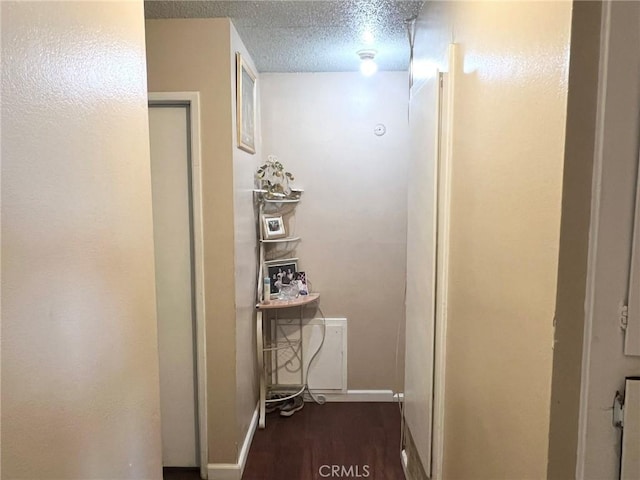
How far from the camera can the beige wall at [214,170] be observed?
2387mm

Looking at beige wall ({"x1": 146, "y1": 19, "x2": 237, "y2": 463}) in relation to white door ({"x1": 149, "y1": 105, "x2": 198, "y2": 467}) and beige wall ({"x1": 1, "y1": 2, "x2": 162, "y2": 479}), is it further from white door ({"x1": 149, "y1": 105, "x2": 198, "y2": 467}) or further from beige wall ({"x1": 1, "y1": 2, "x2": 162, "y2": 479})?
beige wall ({"x1": 1, "y1": 2, "x2": 162, "y2": 479})

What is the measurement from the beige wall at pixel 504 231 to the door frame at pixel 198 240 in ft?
4.50

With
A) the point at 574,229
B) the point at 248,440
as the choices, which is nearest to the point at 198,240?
the point at 248,440

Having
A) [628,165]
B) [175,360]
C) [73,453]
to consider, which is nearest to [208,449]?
[175,360]

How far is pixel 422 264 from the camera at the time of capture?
203 cm

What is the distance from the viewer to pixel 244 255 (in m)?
2.78

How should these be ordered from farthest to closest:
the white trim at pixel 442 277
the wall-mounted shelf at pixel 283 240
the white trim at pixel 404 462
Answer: the wall-mounted shelf at pixel 283 240 < the white trim at pixel 404 462 < the white trim at pixel 442 277

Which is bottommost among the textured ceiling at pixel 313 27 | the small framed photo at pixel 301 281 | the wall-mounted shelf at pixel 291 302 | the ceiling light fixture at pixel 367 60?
the wall-mounted shelf at pixel 291 302

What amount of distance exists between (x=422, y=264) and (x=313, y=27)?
1.45 m

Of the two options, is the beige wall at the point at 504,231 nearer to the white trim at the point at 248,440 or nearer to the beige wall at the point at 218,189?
the beige wall at the point at 218,189

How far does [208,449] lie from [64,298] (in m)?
1.96

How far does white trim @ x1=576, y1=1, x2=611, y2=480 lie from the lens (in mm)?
722

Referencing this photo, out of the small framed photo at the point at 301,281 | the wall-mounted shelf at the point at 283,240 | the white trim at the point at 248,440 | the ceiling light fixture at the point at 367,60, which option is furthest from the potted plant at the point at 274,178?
the white trim at the point at 248,440

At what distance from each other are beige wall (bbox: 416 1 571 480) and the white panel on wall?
5.96ft
